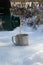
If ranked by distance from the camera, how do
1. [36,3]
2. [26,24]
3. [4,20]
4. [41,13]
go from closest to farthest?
[4,20]
[26,24]
[41,13]
[36,3]

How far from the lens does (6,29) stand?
12.4 meters

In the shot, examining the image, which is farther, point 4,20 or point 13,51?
point 4,20

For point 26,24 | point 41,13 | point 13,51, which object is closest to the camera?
point 13,51

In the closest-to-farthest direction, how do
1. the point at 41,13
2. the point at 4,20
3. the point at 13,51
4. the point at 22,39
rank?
the point at 13,51 < the point at 22,39 < the point at 4,20 < the point at 41,13

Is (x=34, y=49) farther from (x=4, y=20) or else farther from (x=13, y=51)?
(x=4, y=20)

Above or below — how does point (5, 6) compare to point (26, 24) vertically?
above

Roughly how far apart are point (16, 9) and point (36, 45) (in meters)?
7.00

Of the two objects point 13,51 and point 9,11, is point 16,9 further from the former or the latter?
point 13,51

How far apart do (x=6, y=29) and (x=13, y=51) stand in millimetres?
5090

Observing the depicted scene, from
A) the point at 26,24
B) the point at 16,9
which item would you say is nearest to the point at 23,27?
→ the point at 26,24

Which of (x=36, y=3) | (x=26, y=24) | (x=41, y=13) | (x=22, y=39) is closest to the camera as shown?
(x=22, y=39)

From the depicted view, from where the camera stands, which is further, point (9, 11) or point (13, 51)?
point (9, 11)

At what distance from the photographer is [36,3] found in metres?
15.6

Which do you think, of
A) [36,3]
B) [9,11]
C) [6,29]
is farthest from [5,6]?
[36,3]
